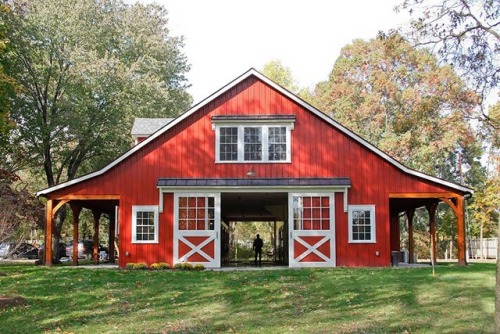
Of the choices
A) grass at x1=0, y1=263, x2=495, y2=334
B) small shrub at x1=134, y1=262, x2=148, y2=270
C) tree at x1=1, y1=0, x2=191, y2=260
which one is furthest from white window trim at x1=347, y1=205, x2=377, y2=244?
tree at x1=1, y1=0, x2=191, y2=260

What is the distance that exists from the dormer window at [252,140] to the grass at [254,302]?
→ 18.3ft

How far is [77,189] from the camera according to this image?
23469 mm

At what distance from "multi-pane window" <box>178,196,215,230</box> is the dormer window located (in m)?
1.61

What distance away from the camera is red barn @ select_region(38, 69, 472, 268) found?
75.8 ft

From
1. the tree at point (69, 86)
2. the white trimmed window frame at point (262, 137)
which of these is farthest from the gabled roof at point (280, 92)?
the tree at point (69, 86)

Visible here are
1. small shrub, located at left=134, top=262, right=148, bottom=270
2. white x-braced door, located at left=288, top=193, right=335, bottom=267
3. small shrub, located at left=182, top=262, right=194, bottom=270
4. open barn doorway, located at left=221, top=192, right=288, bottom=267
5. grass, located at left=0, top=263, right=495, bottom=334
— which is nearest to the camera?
grass, located at left=0, top=263, right=495, bottom=334

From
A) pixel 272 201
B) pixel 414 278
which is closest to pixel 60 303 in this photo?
pixel 414 278

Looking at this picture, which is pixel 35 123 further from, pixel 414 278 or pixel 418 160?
pixel 418 160

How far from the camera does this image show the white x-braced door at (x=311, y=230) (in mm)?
22984

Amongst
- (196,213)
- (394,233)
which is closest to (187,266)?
(196,213)

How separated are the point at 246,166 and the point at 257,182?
33.1 inches

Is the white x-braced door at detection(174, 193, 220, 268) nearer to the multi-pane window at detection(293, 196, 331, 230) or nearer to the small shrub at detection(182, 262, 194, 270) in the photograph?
the small shrub at detection(182, 262, 194, 270)

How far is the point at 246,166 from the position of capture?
2359cm

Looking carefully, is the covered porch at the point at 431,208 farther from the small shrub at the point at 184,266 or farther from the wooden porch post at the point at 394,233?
the small shrub at the point at 184,266
